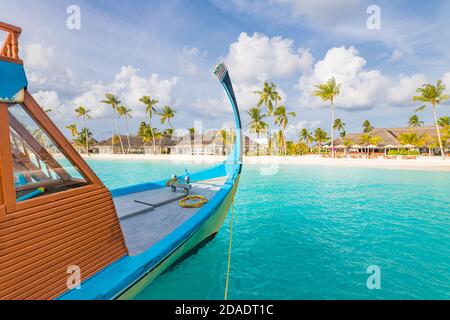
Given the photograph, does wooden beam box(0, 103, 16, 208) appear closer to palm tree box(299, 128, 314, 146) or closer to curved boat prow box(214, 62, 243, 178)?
curved boat prow box(214, 62, 243, 178)

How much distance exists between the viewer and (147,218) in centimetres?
492

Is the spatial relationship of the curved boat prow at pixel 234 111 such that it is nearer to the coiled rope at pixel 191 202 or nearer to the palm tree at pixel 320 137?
the coiled rope at pixel 191 202

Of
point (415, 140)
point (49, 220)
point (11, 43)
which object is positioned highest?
point (415, 140)

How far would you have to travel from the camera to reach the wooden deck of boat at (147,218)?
3.86m

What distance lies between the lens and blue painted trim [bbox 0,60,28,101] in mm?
2012

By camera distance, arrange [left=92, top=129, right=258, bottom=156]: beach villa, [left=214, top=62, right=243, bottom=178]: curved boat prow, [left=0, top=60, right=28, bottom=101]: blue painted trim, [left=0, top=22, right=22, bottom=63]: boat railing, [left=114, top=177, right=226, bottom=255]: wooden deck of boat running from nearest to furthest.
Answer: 1. [left=0, top=60, right=28, bottom=101]: blue painted trim
2. [left=0, top=22, right=22, bottom=63]: boat railing
3. [left=114, top=177, right=226, bottom=255]: wooden deck of boat
4. [left=214, top=62, right=243, bottom=178]: curved boat prow
5. [left=92, top=129, right=258, bottom=156]: beach villa

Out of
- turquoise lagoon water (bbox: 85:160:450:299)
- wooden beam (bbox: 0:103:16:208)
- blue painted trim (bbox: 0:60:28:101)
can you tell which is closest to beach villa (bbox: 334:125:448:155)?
turquoise lagoon water (bbox: 85:160:450:299)

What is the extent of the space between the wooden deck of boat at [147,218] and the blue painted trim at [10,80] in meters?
2.62

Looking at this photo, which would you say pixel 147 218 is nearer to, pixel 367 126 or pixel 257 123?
pixel 257 123

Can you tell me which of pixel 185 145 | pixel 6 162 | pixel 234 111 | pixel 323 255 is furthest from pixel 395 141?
pixel 6 162

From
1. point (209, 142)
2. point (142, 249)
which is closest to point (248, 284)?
point (142, 249)

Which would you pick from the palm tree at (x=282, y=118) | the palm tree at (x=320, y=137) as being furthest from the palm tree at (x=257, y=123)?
the palm tree at (x=320, y=137)

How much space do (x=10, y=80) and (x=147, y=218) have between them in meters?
3.61

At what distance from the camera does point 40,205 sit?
7.47 feet
